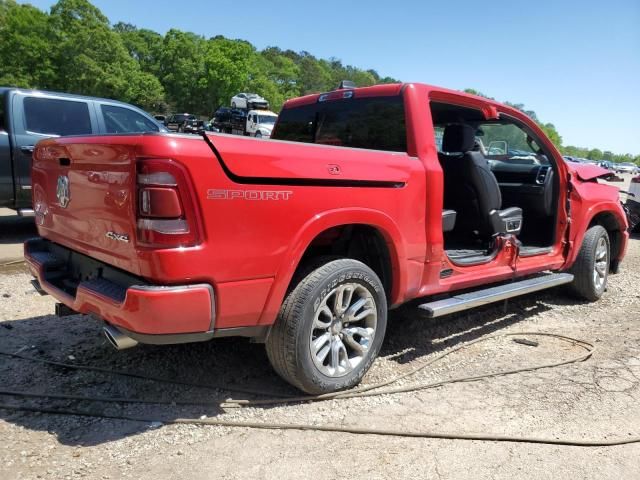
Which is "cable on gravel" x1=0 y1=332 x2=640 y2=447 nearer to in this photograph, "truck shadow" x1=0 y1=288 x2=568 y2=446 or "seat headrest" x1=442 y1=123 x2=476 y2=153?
"truck shadow" x1=0 y1=288 x2=568 y2=446

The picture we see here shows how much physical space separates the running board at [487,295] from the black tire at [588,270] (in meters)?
0.28

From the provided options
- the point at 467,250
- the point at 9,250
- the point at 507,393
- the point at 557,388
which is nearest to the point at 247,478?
the point at 507,393

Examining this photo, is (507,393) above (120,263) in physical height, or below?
below

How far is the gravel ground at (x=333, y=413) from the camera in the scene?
250cm

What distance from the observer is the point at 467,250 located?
461cm

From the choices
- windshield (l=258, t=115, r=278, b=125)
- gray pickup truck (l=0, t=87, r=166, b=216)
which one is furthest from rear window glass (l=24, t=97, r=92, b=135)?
windshield (l=258, t=115, r=278, b=125)

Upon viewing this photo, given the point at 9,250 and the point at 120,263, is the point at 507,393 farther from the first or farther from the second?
the point at 9,250

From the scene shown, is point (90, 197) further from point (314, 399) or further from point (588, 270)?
point (588, 270)

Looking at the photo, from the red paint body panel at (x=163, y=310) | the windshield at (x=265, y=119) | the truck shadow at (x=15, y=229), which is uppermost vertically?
the windshield at (x=265, y=119)

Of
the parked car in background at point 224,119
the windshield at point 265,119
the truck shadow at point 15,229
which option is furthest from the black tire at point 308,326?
the parked car in background at point 224,119

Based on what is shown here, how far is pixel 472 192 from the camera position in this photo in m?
4.63

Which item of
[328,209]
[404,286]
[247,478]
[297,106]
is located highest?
[297,106]

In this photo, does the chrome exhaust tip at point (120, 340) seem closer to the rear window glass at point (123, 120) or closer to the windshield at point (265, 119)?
the rear window glass at point (123, 120)

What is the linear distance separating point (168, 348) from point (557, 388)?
2699mm
